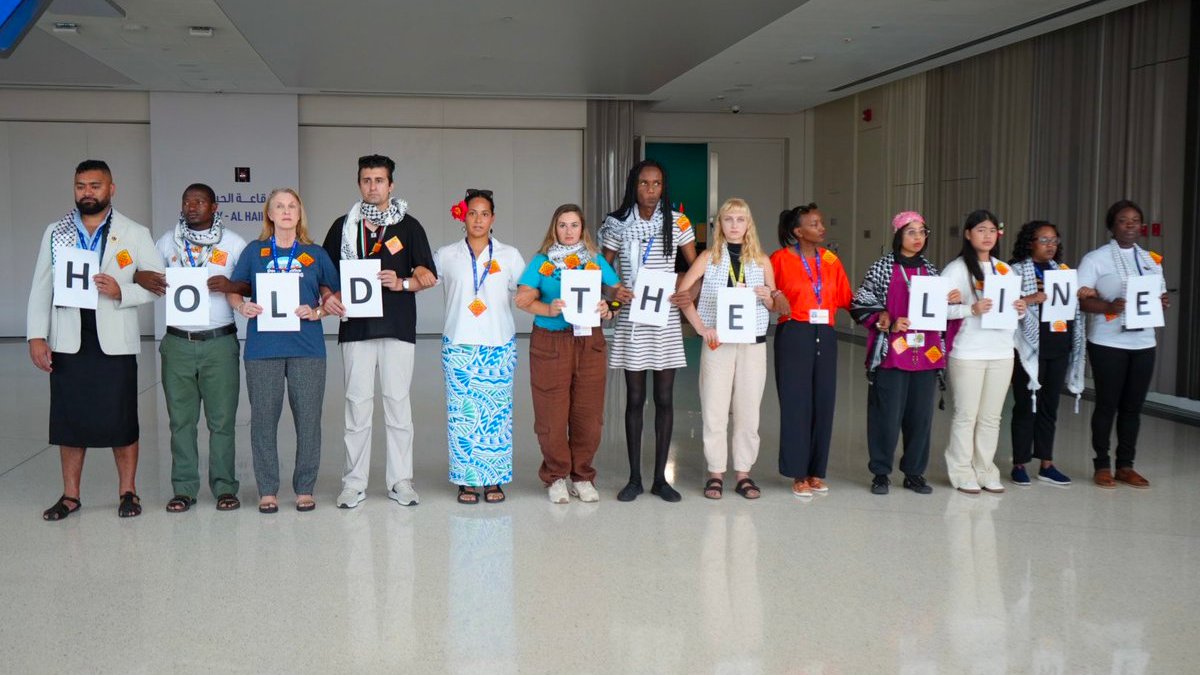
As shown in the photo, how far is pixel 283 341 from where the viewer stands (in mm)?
5328

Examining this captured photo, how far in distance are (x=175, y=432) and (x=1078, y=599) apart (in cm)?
418

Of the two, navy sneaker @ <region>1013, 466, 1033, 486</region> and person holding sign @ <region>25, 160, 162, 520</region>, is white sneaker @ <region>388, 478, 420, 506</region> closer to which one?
person holding sign @ <region>25, 160, 162, 520</region>

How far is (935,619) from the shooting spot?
3996 mm

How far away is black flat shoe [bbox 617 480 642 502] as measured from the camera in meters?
5.79

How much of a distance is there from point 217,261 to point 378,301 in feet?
2.77

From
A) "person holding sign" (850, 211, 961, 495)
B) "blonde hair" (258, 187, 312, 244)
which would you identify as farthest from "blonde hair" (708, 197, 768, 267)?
"blonde hair" (258, 187, 312, 244)

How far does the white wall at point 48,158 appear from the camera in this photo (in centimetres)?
1484

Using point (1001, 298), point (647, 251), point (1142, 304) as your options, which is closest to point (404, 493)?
point (647, 251)

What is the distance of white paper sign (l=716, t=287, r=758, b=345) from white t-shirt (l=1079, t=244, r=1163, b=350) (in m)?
2.08

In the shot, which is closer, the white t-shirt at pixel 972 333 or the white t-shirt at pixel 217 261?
the white t-shirt at pixel 217 261

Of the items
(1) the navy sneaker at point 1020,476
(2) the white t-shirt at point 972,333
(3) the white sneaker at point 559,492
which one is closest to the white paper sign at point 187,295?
(3) the white sneaker at point 559,492

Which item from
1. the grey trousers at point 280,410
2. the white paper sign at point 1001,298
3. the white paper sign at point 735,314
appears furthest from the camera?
the white paper sign at point 1001,298

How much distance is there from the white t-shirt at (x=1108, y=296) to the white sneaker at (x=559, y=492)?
3118 mm

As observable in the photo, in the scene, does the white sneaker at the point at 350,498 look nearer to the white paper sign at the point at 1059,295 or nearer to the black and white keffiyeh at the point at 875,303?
the black and white keffiyeh at the point at 875,303
